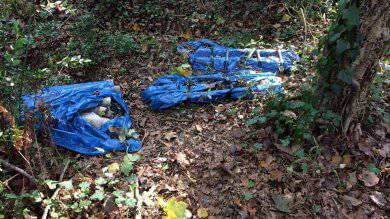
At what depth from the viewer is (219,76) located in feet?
16.5

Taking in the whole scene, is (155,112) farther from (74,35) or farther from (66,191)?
(74,35)

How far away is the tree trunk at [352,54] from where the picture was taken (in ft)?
9.69

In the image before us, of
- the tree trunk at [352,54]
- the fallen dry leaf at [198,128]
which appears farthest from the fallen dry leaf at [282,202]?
the fallen dry leaf at [198,128]

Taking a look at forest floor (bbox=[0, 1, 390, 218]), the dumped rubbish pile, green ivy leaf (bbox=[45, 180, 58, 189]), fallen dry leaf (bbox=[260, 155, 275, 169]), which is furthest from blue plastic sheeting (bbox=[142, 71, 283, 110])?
green ivy leaf (bbox=[45, 180, 58, 189])

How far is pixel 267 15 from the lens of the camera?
21.4ft

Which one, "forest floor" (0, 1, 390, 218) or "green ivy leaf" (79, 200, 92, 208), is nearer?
"green ivy leaf" (79, 200, 92, 208)

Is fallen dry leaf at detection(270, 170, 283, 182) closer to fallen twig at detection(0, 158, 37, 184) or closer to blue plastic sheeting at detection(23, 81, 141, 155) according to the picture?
blue plastic sheeting at detection(23, 81, 141, 155)

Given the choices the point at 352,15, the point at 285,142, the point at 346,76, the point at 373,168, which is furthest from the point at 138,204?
the point at 352,15

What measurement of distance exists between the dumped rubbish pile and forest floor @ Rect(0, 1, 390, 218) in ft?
0.62

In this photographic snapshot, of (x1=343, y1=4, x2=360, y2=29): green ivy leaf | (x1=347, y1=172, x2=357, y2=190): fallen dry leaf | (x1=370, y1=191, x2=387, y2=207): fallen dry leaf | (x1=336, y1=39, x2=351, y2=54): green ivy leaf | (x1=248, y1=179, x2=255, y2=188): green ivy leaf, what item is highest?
(x1=343, y1=4, x2=360, y2=29): green ivy leaf

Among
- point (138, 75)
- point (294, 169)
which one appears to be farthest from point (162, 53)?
point (294, 169)

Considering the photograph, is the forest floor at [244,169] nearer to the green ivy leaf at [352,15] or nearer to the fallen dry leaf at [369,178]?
the fallen dry leaf at [369,178]

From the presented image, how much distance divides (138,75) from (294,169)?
294 cm

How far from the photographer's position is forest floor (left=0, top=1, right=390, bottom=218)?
3199 millimetres
